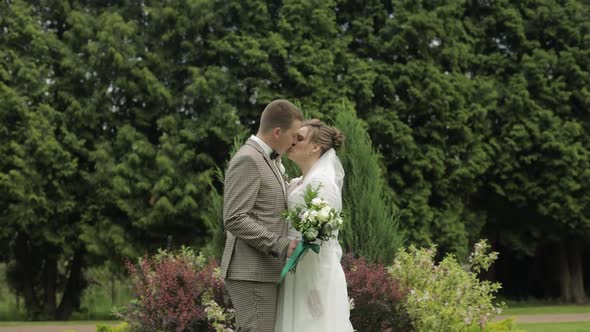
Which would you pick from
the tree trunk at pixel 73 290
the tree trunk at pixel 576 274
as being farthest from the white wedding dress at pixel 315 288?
the tree trunk at pixel 576 274

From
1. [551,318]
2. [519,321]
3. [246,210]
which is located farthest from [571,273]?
[246,210]

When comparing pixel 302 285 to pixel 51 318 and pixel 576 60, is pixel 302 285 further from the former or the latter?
pixel 576 60

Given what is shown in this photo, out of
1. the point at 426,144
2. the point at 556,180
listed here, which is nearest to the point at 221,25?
the point at 426,144

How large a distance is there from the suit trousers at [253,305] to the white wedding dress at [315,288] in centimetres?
19

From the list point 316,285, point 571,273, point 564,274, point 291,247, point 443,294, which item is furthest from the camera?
point 571,273

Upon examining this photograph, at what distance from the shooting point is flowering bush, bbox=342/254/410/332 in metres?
7.36

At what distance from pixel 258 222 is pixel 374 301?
8.32 feet

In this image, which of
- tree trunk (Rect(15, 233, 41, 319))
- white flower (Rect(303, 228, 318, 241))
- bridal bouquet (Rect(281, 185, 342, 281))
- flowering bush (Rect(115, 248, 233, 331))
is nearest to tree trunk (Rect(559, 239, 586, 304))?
tree trunk (Rect(15, 233, 41, 319))

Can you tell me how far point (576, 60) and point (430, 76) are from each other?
6.11 metres

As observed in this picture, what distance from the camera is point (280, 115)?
205 inches

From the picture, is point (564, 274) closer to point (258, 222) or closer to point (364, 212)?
point (364, 212)

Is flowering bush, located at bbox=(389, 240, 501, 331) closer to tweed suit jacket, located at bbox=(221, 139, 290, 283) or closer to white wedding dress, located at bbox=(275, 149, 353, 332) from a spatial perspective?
white wedding dress, located at bbox=(275, 149, 353, 332)

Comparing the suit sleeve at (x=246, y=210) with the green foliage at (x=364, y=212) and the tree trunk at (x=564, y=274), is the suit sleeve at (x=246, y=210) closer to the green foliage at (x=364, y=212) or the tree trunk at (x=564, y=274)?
the green foliage at (x=364, y=212)

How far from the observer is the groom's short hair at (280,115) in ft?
17.0
